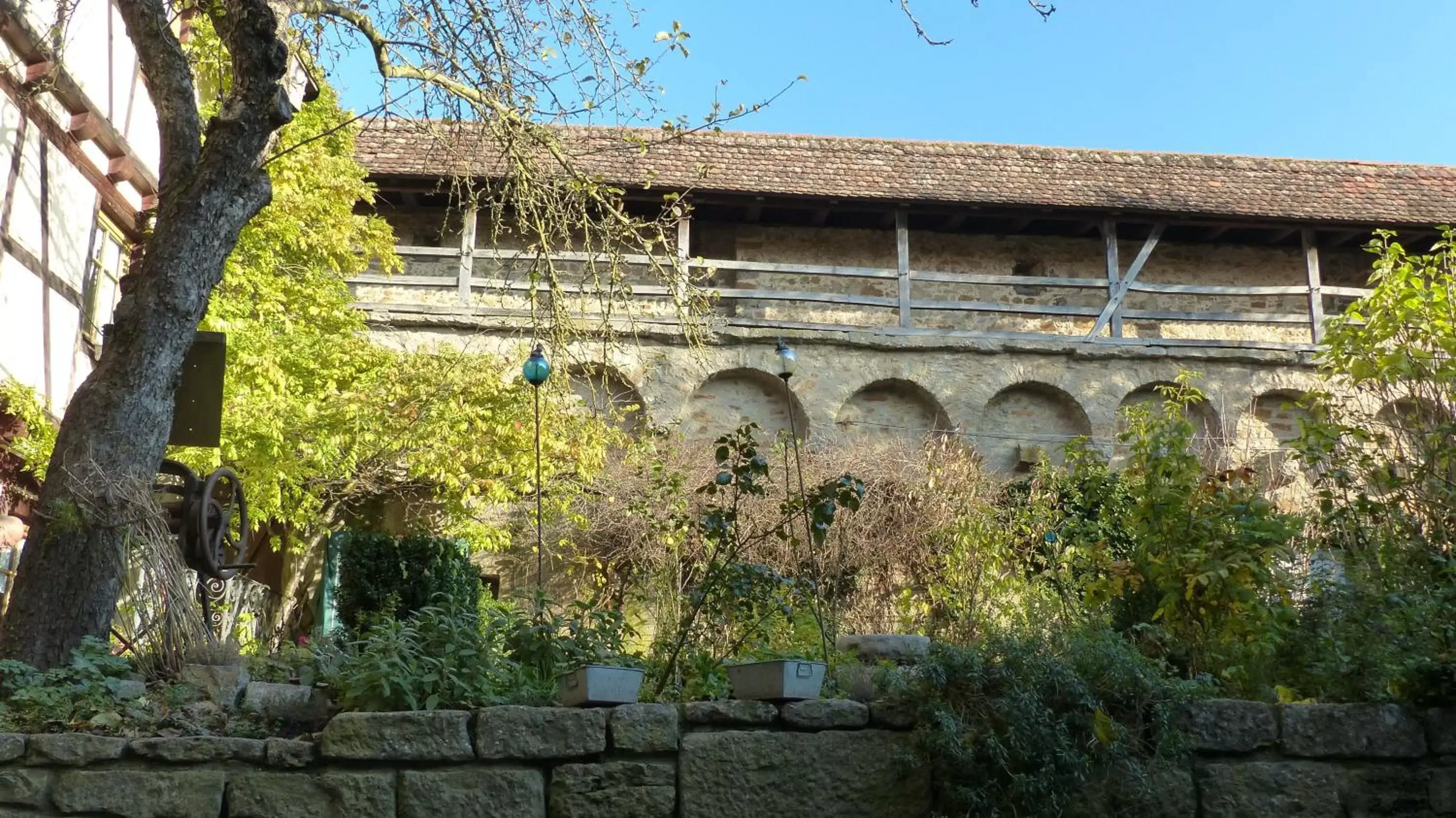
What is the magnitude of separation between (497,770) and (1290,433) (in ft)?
40.7

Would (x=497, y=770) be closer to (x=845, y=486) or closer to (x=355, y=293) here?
(x=845, y=486)

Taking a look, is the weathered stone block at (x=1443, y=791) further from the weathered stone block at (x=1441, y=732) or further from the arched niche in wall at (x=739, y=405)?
the arched niche in wall at (x=739, y=405)

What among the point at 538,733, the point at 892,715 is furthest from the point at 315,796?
the point at 892,715

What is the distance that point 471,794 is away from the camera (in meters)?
4.03

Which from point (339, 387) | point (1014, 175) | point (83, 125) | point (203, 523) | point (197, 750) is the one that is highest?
point (1014, 175)

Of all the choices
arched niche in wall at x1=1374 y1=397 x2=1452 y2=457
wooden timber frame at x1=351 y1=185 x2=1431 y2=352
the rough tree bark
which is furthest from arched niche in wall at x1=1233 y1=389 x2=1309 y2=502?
the rough tree bark

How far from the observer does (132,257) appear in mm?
10438

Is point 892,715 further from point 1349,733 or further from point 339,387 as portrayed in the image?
point 339,387

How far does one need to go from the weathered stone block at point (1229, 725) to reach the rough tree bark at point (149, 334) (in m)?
A: 3.97

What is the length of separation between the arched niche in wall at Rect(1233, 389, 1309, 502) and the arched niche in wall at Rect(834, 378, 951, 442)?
3078 millimetres

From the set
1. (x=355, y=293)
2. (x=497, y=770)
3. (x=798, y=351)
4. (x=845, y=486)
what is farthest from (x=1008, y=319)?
(x=497, y=770)

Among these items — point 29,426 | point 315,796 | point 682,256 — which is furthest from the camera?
point 682,256

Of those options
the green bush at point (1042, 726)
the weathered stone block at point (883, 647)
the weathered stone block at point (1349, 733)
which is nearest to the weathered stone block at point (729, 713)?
the green bush at point (1042, 726)

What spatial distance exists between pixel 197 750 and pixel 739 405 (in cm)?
1010
